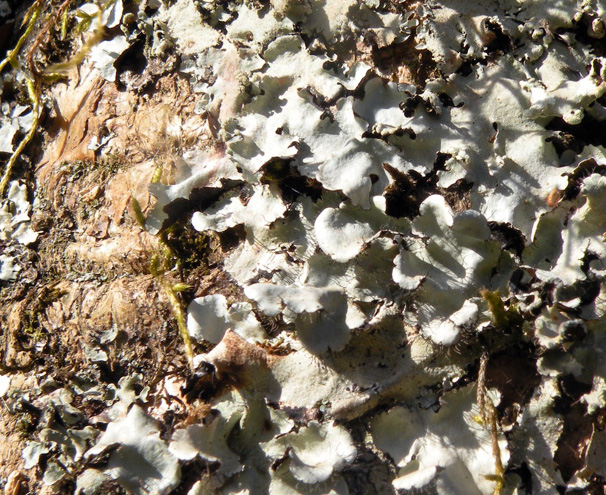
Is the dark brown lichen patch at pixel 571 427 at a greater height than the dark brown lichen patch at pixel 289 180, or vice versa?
the dark brown lichen patch at pixel 289 180

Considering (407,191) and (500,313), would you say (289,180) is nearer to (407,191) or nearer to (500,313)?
(407,191)

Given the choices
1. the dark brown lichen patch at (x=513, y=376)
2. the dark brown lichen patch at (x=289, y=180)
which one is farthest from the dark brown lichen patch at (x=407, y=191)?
the dark brown lichen patch at (x=513, y=376)

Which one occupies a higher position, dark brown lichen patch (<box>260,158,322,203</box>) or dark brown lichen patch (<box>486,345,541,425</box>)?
dark brown lichen patch (<box>260,158,322,203</box>)

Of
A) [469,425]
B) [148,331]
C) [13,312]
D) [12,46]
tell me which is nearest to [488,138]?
[469,425]

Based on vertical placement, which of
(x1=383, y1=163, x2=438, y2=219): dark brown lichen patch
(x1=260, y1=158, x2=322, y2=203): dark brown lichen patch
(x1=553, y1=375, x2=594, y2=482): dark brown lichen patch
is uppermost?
(x1=260, y1=158, x2=322, y2=203): dark brown lichen patch

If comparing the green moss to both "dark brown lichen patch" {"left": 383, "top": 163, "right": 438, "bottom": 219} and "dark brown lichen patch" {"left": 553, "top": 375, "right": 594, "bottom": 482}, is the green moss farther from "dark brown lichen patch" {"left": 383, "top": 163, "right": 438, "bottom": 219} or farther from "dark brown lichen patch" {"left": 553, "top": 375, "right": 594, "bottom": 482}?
"dark brown lichen patch" {"left": 383, "top": 163, "right": 438, "bottom": 219}

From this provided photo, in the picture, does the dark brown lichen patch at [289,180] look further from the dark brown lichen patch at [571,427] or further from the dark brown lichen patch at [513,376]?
the dark brown lichen patch at [571,427]

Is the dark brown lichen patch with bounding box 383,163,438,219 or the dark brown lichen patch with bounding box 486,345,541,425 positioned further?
the dark brown lichen patch with bounding box 383,163,438,219

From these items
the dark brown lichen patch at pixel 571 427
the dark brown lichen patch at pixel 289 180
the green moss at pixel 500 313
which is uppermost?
the dark brown lichen patch at pixel 289 180

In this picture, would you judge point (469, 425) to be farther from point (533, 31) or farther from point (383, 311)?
point (533, 31)

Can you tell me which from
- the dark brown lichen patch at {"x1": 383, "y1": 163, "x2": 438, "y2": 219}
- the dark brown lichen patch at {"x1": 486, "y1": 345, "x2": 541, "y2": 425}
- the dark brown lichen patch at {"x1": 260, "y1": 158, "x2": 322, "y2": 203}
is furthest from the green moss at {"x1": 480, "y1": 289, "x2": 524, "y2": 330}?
the dark brown lichen patch at {"x1": 260, "y1": 158, "x2": 322, "y2": 203}

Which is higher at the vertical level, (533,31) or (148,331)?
(533,31)
